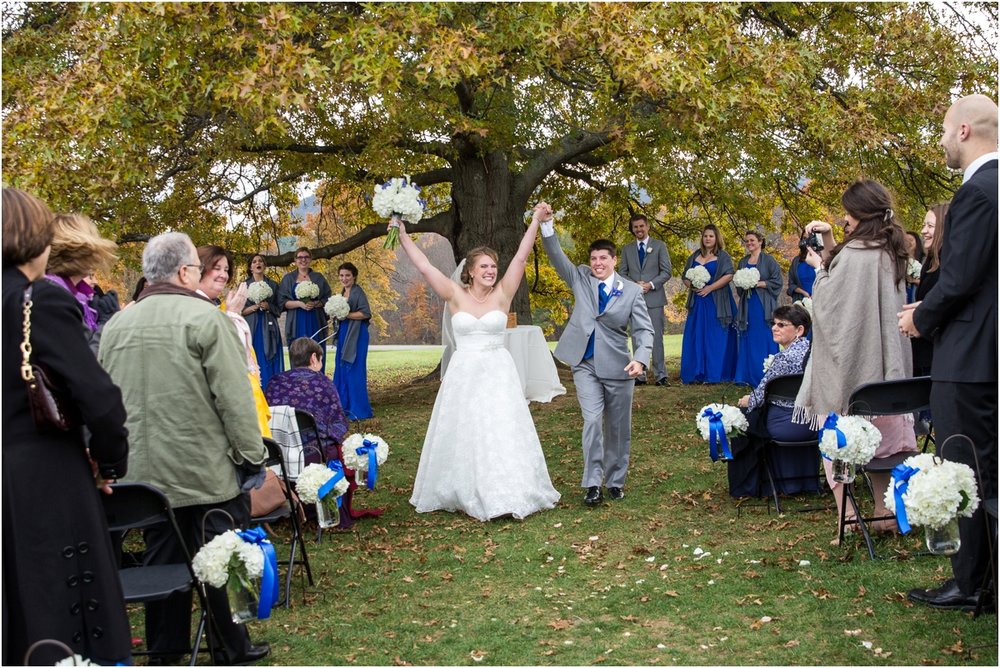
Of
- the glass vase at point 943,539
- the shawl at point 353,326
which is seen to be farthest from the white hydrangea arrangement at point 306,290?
the glass vase at point 943,539

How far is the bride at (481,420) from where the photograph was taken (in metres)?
7.70

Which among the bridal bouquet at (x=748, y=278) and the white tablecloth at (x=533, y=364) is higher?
the bridal bouquet at (x=748, y=278)

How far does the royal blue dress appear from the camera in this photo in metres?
14.4

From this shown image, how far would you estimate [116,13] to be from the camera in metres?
8.41

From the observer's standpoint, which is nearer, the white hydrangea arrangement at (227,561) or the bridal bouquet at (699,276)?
the white hydrangea arrangement at (227,561)

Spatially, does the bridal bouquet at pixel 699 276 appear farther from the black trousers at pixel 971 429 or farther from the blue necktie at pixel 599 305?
the black trousers at pixel 971 429

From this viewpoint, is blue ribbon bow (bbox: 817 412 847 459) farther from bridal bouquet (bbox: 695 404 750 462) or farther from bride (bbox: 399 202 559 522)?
bride (bbox: 399 202 559 522)

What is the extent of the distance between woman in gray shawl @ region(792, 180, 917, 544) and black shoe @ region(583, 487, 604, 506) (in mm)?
2265

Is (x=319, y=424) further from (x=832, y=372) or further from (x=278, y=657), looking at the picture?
(x=832, y=372)

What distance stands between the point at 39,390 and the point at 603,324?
526cm

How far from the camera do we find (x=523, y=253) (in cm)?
779

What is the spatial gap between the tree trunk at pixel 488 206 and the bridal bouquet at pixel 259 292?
299cm

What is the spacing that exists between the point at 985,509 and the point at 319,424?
4626mm

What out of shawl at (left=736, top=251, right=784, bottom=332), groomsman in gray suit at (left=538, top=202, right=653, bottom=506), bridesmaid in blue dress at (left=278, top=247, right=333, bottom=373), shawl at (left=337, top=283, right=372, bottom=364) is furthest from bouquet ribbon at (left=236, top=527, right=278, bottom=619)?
shawl at (left=736, top=251, right=784, bottom=332)
